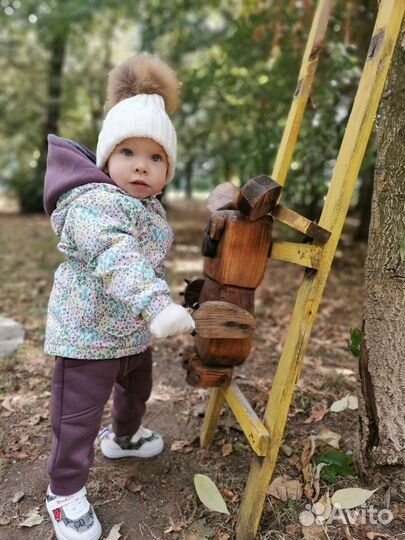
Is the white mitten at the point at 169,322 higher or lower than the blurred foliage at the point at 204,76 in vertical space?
lower

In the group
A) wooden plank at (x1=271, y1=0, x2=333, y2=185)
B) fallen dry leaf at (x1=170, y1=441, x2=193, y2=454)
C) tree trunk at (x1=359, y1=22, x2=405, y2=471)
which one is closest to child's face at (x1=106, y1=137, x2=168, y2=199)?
wooden plank at (x1=271, y1=0, x2=333, y2=185)

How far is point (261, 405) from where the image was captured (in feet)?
8.30

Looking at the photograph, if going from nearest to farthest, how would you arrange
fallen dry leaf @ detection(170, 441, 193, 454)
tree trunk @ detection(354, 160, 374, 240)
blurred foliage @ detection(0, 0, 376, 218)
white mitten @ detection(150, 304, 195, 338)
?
1. white mitten @ detection(150, 304, 195, 338)
2. fallen dry leaf @ detection(170, 441, 193, 454)
3. blurred foliage @ detection(0, 0, 376, 218)
4. tree trunk @ detection(354, 160, 374, 240)

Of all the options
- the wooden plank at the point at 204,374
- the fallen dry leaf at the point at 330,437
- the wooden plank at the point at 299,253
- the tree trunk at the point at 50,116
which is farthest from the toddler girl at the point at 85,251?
→ the tree trunk at the point at 50,116

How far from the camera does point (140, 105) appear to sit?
165 cm

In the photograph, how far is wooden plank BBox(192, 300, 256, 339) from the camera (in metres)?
1.59

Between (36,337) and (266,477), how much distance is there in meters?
2.23

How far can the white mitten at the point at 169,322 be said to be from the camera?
1354 millimetres

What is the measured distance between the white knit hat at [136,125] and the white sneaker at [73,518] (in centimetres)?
115

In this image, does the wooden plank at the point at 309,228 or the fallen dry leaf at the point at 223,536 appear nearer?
the wooden plank at the point at 309,228

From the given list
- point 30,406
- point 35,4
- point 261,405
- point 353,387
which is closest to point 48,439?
point 30,406

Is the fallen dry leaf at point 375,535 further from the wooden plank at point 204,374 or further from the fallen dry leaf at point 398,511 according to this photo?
the wooden plank at point 204,374

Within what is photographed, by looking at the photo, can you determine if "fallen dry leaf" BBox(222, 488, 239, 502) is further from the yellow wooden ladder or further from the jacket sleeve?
the jacket sleeve

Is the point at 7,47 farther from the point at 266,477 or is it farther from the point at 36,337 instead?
the point at 266,477
